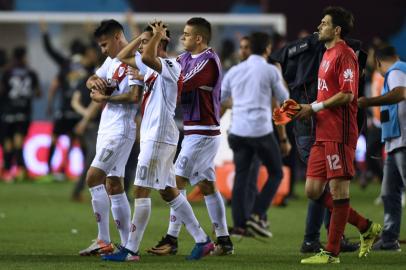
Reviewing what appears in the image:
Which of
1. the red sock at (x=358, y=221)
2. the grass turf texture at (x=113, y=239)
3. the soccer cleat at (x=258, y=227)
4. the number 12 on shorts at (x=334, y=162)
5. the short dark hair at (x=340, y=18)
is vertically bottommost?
the grass turf texture at (x=113, y=239)

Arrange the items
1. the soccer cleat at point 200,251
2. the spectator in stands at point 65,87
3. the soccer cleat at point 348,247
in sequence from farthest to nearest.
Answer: the spectator in stands at point 65,87 → the soccer cleat at point 348,247 → the soccer cleat at point 200,251

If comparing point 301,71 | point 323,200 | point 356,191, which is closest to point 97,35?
point 301,71

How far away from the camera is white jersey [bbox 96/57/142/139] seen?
11.0 m

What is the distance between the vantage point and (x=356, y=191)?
68.8ft

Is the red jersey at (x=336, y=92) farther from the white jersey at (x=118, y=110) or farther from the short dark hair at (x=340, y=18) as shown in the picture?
the white jersey at (x=118, y=110)

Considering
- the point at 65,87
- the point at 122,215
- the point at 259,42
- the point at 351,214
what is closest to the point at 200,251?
the point at 122,215

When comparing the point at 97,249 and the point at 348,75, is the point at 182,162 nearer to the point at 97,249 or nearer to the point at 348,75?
the point at 97,249

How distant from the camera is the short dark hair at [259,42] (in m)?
13.6

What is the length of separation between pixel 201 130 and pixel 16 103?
1249 centimetres

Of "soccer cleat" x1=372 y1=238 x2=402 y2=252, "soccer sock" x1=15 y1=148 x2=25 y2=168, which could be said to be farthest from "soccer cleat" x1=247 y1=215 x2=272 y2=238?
"soccer sock" x1=15 y1=148 x2=25 y2=168

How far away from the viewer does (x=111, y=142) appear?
1098cm

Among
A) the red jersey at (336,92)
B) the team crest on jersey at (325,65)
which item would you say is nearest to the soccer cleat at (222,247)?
the red jersey at (336,92)

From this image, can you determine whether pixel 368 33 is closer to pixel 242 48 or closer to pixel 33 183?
pixel 33 183

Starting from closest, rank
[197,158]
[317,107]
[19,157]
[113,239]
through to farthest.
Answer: [317,107]
[197,158]
[113,239]
[19,157]
